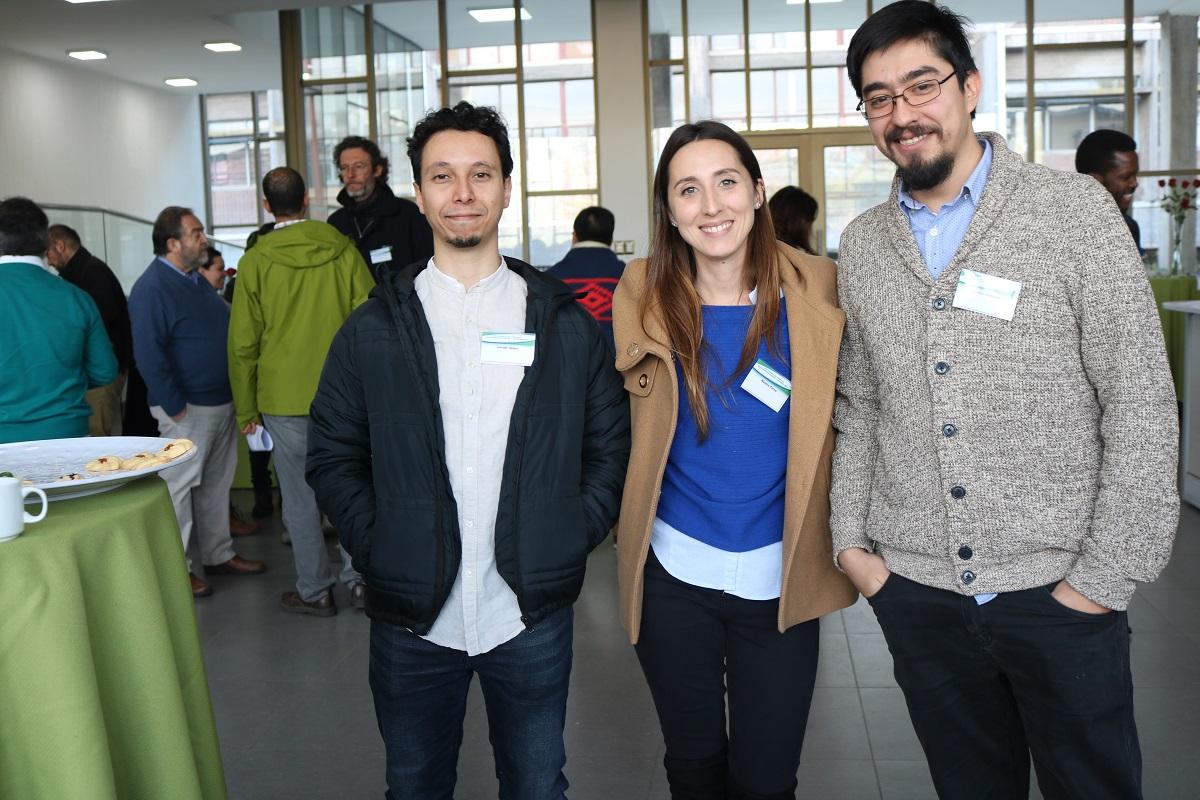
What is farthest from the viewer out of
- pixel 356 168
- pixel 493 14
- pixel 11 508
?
pixel 493 14

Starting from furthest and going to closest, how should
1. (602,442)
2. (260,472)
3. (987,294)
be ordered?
(260,472) < (602,442) < (987,294)

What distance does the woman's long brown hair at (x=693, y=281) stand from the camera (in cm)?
201

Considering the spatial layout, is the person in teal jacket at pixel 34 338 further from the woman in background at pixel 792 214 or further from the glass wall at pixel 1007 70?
the glass wall at pixel 1007 70

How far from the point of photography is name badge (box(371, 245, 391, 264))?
496cm

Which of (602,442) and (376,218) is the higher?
(376,218)

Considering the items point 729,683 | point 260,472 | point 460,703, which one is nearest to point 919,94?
point 729,683

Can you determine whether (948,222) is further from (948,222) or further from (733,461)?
(733,461)

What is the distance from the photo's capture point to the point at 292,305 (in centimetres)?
444

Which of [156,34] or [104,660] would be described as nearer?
[104,660]

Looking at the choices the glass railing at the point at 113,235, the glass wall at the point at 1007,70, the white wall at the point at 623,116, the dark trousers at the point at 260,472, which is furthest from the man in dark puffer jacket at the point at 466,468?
the glass railing at the point at 113,235

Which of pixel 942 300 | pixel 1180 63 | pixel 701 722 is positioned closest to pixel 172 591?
pixel 701 722

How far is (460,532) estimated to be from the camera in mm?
1994

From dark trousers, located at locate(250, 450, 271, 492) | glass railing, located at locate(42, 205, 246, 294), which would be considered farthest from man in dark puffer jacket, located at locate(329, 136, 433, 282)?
glass railing, located at locate(42, 205, 246, 294)

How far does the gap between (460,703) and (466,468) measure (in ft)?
1.54
